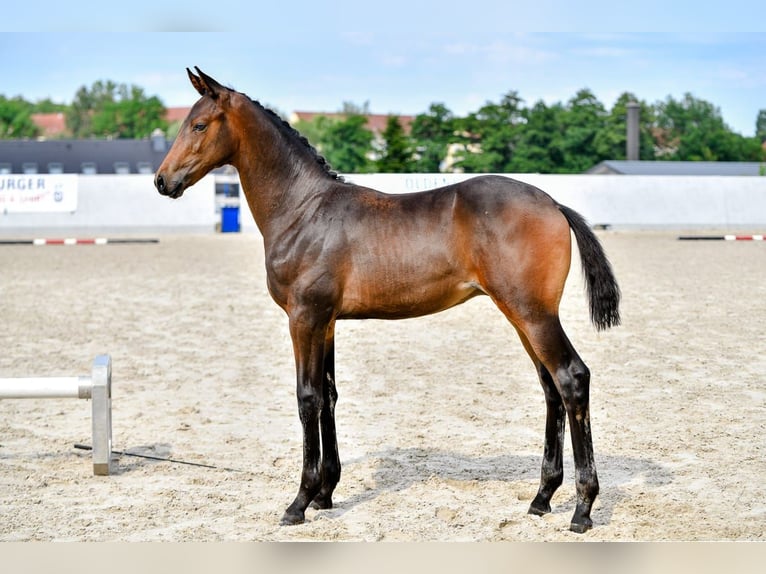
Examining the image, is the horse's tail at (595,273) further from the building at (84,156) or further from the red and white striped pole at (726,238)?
the building at (84,156)

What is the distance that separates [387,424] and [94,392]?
226 centimetres

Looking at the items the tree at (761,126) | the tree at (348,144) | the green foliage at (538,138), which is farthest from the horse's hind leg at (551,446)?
the tree at (761,126)

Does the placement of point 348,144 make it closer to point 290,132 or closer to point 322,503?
point 290,132

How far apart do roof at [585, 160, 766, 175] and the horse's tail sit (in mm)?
41396

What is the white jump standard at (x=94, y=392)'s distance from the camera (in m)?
5.56

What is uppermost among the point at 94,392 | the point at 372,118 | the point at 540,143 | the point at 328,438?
the point at 372,118

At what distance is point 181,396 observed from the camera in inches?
305

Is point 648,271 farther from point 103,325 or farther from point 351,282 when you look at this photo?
point 351,282

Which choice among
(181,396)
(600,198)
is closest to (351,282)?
(181,396)

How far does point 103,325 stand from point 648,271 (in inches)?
401

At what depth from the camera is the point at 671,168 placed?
154ft

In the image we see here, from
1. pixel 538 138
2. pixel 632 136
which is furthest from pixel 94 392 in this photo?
pixel 632 136

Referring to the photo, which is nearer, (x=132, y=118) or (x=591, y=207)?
(x=591, y=207)

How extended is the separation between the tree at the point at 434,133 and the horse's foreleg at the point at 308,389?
128 feet
